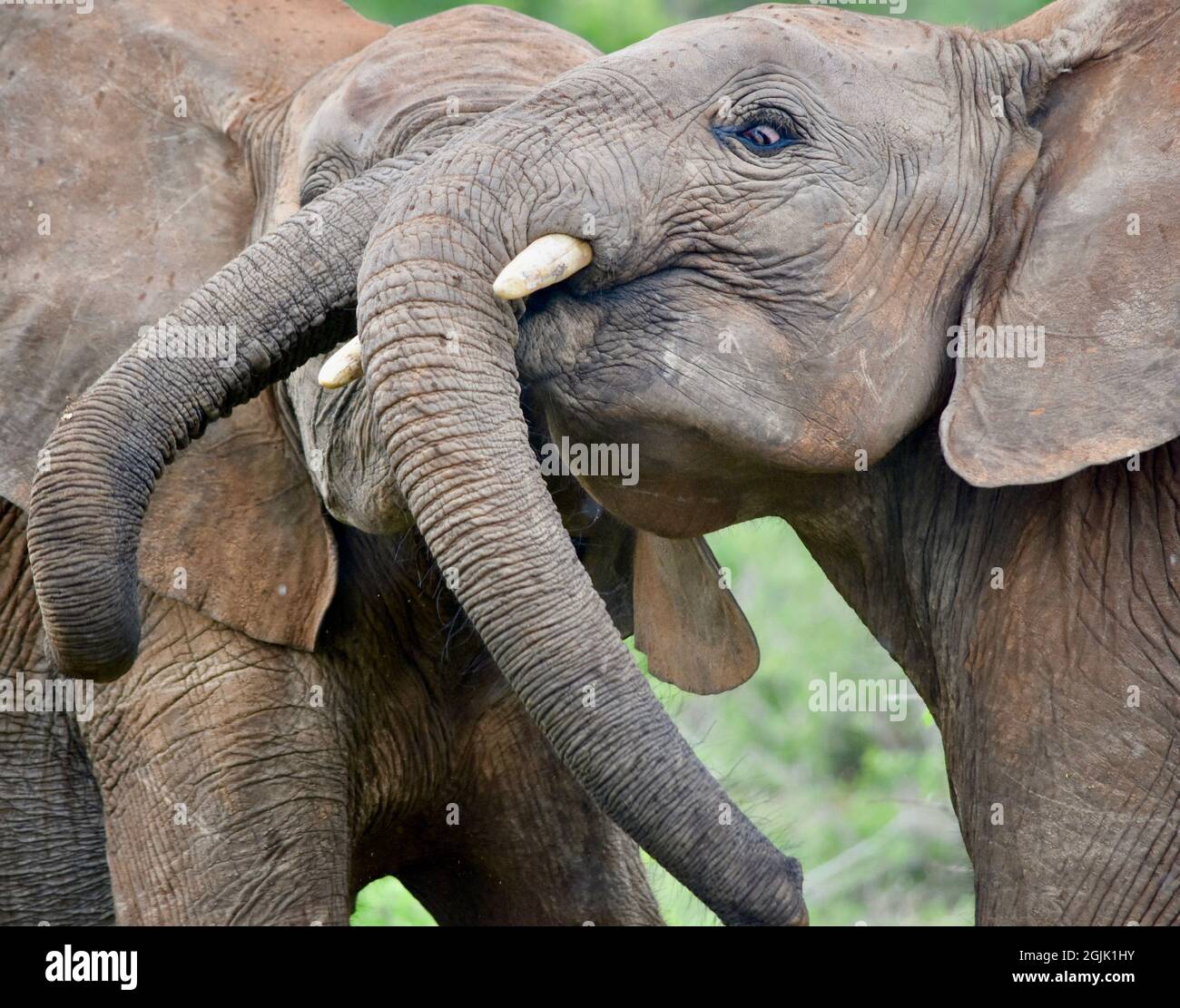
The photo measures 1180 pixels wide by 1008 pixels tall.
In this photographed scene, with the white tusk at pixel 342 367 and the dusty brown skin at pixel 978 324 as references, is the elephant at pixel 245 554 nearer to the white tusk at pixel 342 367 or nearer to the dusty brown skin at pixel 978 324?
the white tusk at pixel 342 367

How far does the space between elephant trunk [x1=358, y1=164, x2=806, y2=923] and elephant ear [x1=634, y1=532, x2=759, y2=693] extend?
1.10 metres

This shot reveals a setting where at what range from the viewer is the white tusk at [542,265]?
3.06m

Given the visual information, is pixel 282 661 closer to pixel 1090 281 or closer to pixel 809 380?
pixel 809 380

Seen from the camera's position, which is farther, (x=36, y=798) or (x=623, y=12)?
(x=623, y=12)

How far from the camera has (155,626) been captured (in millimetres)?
4305

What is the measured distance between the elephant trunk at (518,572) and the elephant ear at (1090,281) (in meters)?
0.65

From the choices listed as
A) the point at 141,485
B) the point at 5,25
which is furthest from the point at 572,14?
the point at 141,485

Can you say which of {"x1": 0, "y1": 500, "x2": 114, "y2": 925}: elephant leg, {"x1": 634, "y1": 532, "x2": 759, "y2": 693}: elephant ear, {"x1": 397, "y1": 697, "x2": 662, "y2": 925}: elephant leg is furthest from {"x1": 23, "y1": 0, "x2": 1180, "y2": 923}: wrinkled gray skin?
{"x1": 397, "y1": 697, "x2": 662, "y2": 925}: elephant leg

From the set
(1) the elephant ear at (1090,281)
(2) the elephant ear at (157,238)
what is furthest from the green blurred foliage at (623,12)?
(1) the elephant ear at (1090,281)

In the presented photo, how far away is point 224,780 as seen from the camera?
4.23 metres

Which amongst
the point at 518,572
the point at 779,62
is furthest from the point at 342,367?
the point at 779,62

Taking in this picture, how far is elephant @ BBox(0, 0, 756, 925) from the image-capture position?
13.6 ft

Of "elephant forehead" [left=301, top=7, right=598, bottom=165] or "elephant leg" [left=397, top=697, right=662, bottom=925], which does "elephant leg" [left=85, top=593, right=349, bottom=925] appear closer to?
"elephant leg" [left=397, top=697, right=662, bottom=925]

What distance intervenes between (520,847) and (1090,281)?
2.15m
